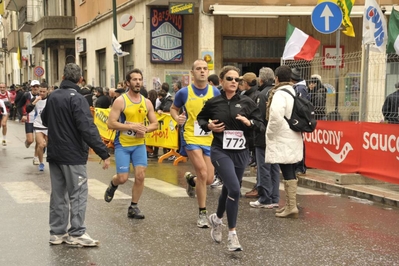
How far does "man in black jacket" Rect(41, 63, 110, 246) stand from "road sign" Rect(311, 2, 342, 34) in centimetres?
664

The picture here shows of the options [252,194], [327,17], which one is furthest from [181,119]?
[327,17]

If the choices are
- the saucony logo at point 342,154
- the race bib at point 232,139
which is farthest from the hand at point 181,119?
the saucony logo at point 342,154

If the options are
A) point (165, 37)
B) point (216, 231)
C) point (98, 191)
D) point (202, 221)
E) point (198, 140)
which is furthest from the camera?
point (165, 37)

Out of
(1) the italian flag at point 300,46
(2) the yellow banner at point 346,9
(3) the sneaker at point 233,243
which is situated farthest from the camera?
(2) the yellow banner at point 346,9

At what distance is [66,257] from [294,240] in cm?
246

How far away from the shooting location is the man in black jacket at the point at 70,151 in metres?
6.45

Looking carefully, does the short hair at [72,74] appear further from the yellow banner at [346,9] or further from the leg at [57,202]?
the yellow banner at [346,9]

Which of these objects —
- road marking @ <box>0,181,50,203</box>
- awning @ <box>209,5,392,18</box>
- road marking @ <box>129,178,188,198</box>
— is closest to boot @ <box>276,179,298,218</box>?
road marking @ <box>129,178,188,198</box>

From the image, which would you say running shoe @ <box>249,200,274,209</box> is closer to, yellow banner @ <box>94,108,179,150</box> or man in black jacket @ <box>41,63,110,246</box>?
man in black jacket @ <box>41,63,110,246</box>

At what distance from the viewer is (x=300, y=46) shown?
43.6ft

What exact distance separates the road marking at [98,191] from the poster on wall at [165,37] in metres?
11.2

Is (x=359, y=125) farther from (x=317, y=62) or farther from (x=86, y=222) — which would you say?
(x=86, y=222)

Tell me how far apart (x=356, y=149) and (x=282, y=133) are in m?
3.22

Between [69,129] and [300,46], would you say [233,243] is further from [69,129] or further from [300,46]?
[300,46]
